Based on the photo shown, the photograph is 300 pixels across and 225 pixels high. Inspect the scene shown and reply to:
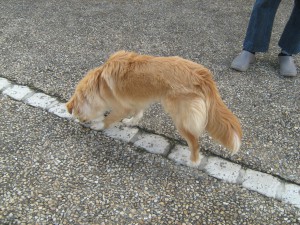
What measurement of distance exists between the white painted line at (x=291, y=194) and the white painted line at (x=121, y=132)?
132cm

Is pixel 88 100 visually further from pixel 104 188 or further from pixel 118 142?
pixel 104 188

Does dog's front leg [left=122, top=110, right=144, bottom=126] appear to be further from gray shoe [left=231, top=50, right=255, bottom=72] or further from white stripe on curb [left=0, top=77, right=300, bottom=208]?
gray shoe [left=231, top=50, right=255, bottom=72]

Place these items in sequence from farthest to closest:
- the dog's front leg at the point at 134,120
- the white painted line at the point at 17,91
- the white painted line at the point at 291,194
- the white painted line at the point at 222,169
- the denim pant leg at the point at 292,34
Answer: the denim pant leg at the point at 292,34 < the white painted line at the point at 17,91 < the dog's front leg at the point at 134,120 < the white painted line at the point at 222,169 < the white painted line at the point at 291,194

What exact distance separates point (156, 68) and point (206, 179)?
0.94 meters

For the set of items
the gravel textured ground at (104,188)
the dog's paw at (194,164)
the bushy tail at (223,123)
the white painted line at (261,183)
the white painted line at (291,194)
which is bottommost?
the gravel textured ground at (104,188)

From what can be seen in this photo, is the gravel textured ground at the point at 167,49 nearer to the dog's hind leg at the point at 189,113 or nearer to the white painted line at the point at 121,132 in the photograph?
the white painted line at the point at 121,132

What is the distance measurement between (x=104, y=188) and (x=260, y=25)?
246 centimetres

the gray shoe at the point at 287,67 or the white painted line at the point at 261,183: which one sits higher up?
the gray shoe at the point at 287,67

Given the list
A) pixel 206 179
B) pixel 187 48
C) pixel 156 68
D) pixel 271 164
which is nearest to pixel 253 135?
pixel 271 164

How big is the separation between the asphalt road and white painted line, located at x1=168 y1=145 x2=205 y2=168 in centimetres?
7

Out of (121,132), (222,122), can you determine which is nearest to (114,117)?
(121,132)

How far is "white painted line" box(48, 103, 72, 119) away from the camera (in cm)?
316

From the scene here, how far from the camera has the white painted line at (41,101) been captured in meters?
3.24

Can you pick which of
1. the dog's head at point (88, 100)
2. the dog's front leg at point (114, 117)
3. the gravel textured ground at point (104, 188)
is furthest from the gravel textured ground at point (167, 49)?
the dog's head at point (88, 100)
